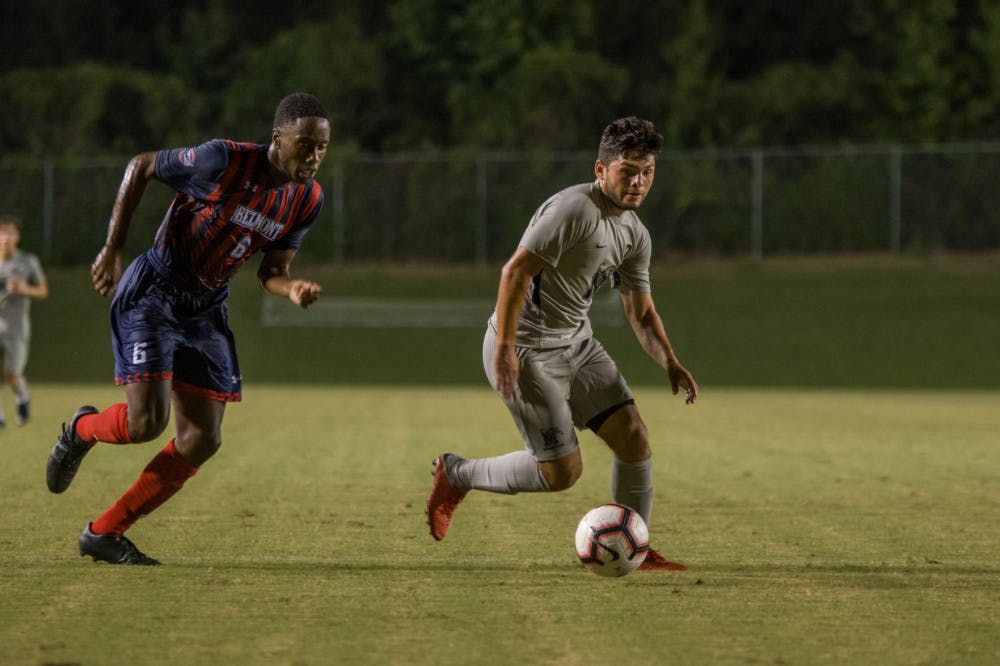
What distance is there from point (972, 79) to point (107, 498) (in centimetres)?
2810

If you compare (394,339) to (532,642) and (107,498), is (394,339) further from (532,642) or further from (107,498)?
(532,642)

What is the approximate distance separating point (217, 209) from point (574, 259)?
5.10ft

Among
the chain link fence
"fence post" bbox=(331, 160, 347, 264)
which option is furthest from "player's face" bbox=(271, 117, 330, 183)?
"fence post" bbox=(331, 160, 347, 264)

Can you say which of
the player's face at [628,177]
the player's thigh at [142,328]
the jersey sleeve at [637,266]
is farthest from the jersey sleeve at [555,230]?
the player's thigh at [142,328]

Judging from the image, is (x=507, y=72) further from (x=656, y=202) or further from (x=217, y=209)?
(x=217, y=209)

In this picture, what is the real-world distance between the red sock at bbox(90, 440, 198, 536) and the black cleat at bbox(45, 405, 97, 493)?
357 millimetres

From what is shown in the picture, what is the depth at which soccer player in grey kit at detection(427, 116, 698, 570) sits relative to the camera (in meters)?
6.32

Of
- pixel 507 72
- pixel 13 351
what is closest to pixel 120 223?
pixel 13 351

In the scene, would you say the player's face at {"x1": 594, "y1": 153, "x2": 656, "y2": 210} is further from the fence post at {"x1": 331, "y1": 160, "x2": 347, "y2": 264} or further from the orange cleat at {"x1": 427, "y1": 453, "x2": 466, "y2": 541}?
the fence post at {"x1": 331, "y1": 160, "x2": 347, "y2": 264}

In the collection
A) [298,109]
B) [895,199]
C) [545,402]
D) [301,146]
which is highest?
[298,109]

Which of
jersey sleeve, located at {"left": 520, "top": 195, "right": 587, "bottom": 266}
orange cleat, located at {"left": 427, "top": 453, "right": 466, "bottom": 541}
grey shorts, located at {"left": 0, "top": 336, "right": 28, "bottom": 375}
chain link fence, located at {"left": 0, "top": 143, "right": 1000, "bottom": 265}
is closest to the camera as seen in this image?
jersey sleeve, located at {"left": 520, "top": 195, "right": 587, "bottom": 266}

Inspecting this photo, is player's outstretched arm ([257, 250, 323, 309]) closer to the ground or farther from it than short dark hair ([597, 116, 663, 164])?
closer to the ground

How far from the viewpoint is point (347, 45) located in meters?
35.8

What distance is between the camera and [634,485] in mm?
6836
